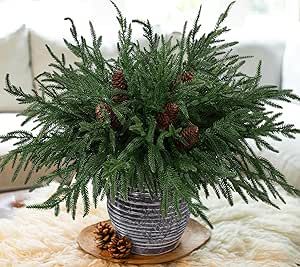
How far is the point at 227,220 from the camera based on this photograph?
1.43 m

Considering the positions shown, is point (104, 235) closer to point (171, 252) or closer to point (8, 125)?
point (171, 252)

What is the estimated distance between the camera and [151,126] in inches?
44.0

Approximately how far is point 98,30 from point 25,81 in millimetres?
511

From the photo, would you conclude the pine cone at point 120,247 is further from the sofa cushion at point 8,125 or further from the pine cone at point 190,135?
the sofa cushion at point 8,125

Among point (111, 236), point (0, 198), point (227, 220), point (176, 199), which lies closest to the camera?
point (176, 199)

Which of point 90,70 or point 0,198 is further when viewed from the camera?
point 0,198

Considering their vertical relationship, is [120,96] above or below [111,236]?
above

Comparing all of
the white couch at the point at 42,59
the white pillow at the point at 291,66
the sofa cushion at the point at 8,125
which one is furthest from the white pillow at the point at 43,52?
the white pillow at the point at 291,66

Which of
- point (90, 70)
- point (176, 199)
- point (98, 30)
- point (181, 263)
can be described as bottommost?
point (181, 263)

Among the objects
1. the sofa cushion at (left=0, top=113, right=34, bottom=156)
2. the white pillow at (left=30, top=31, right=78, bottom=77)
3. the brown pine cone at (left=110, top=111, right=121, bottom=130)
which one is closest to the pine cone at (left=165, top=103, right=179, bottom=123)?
the brown pine cone at (left=110, top=111, right=121, bottom=130)

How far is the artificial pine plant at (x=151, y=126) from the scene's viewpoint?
1116 mm

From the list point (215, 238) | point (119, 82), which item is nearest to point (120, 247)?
point (215, 238)

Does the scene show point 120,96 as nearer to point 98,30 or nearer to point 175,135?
point 175,135

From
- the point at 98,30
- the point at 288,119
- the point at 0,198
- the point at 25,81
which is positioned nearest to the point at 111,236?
the point at 0,198
